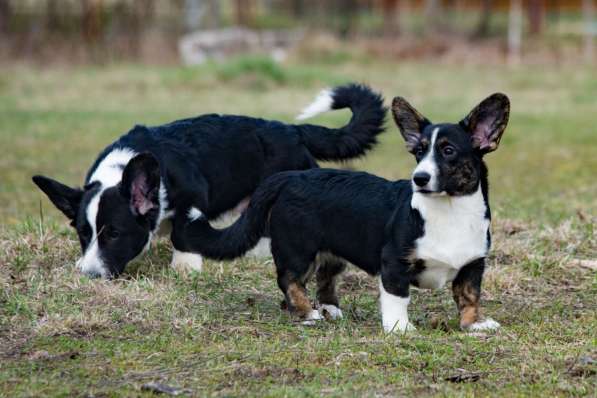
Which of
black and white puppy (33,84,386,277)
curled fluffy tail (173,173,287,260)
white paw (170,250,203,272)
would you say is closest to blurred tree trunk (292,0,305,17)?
black and white puppy (33,84,386,277)

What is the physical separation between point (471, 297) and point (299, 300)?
3.00ft

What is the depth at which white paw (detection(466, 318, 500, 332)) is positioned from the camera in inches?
226

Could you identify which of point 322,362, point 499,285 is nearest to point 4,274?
point 322,362

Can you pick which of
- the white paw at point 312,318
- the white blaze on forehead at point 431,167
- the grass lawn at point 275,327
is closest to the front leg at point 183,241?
the grass lawn at point 275,327

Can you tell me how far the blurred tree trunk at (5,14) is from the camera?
82.0ft

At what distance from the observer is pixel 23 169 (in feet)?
44.7

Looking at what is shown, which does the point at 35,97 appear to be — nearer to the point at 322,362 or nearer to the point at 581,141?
the point at 581,141

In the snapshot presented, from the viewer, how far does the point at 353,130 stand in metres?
7.67

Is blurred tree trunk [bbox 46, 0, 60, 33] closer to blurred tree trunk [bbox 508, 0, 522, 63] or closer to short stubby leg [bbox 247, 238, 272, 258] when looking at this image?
blurred tree trunk [bbox 508, 0, 522, 63]

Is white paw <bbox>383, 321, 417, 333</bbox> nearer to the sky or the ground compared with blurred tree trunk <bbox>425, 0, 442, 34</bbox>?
nearer to the sky

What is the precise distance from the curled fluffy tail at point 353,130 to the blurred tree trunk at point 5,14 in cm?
1880

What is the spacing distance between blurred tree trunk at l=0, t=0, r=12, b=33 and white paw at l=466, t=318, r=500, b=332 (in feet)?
69.2

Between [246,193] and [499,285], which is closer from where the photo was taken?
[499,285]

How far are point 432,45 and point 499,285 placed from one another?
2039 centimetres
